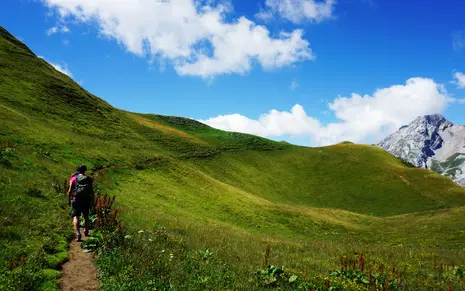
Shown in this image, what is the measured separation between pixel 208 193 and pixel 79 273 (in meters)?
38.7

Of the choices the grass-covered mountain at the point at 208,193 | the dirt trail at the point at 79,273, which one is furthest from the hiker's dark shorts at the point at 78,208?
the dirt trail at the point at 79,273

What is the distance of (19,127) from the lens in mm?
38312

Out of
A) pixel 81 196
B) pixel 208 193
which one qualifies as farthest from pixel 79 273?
pixel 208 193

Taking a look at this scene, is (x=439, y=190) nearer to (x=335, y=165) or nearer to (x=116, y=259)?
(x=335, y=165)

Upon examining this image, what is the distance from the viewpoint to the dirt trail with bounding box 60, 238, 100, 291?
366 inches

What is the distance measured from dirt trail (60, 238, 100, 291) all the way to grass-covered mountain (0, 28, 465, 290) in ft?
1.35

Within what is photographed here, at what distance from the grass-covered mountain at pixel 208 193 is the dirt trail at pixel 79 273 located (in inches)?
16.2

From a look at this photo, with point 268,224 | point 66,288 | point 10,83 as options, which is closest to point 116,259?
point 66,288

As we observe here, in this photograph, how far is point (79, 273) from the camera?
10.4 m

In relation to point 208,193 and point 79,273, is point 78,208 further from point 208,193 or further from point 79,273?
point 208,193

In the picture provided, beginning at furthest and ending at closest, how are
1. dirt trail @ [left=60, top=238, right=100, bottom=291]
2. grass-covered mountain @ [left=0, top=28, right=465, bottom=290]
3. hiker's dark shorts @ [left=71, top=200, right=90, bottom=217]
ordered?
hiker's dark shorts @ [left=71, top=200, right=90, bottom=217] < grass-covered mountain @ [left=0, top=28, right=465, bottom=290] < dirt trail @ [left=60, top=238, right=100, bottom=291]

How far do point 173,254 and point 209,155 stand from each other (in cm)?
8136

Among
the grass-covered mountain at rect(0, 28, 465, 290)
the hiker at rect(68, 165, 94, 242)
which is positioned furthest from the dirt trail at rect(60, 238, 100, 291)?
the hiker at rect(68, 165, 94, 242)

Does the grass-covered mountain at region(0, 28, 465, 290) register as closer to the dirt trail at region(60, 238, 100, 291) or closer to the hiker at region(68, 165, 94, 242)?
the dirt trail at region(60, 238, 100, 291)
